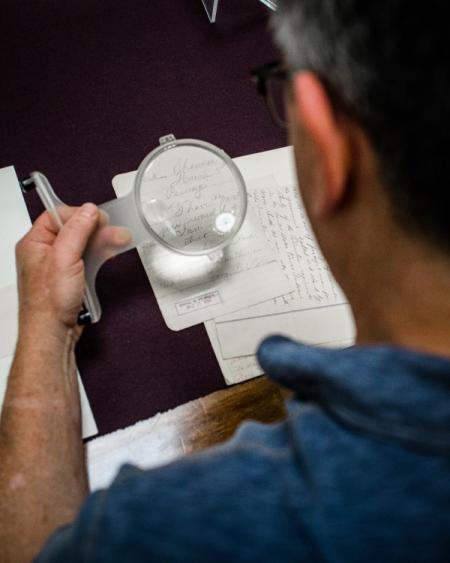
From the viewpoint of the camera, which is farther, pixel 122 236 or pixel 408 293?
pixel 122 236

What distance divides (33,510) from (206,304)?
36 centimetres

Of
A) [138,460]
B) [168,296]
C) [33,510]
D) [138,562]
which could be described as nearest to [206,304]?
[168,296]

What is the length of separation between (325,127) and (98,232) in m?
0.50

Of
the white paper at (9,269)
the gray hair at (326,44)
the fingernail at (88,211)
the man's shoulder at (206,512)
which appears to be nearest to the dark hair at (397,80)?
the gray hair at (326,44)

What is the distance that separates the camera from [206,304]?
90 cm

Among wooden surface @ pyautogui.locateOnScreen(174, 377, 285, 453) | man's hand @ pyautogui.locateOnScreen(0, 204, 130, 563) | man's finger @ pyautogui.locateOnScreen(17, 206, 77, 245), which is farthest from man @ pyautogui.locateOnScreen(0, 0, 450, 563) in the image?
man's finger @ pyautogui.locateOnScreen(17, 206, 77, 245)

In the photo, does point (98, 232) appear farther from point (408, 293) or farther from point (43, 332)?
point (408, 293)

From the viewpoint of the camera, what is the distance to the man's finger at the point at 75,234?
82 centimetres

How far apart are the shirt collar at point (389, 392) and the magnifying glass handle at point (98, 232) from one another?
46 cm

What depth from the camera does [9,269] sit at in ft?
2.93

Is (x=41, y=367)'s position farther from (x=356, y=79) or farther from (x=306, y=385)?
(x=356, y=79)

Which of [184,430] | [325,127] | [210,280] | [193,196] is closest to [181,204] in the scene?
[193,196]

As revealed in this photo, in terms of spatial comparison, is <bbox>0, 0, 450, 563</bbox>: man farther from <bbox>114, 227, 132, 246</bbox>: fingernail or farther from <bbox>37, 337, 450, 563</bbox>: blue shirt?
<bbox>114, 227, 132, 246</bbox>: fingernail

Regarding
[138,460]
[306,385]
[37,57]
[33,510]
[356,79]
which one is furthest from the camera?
[37,57]
